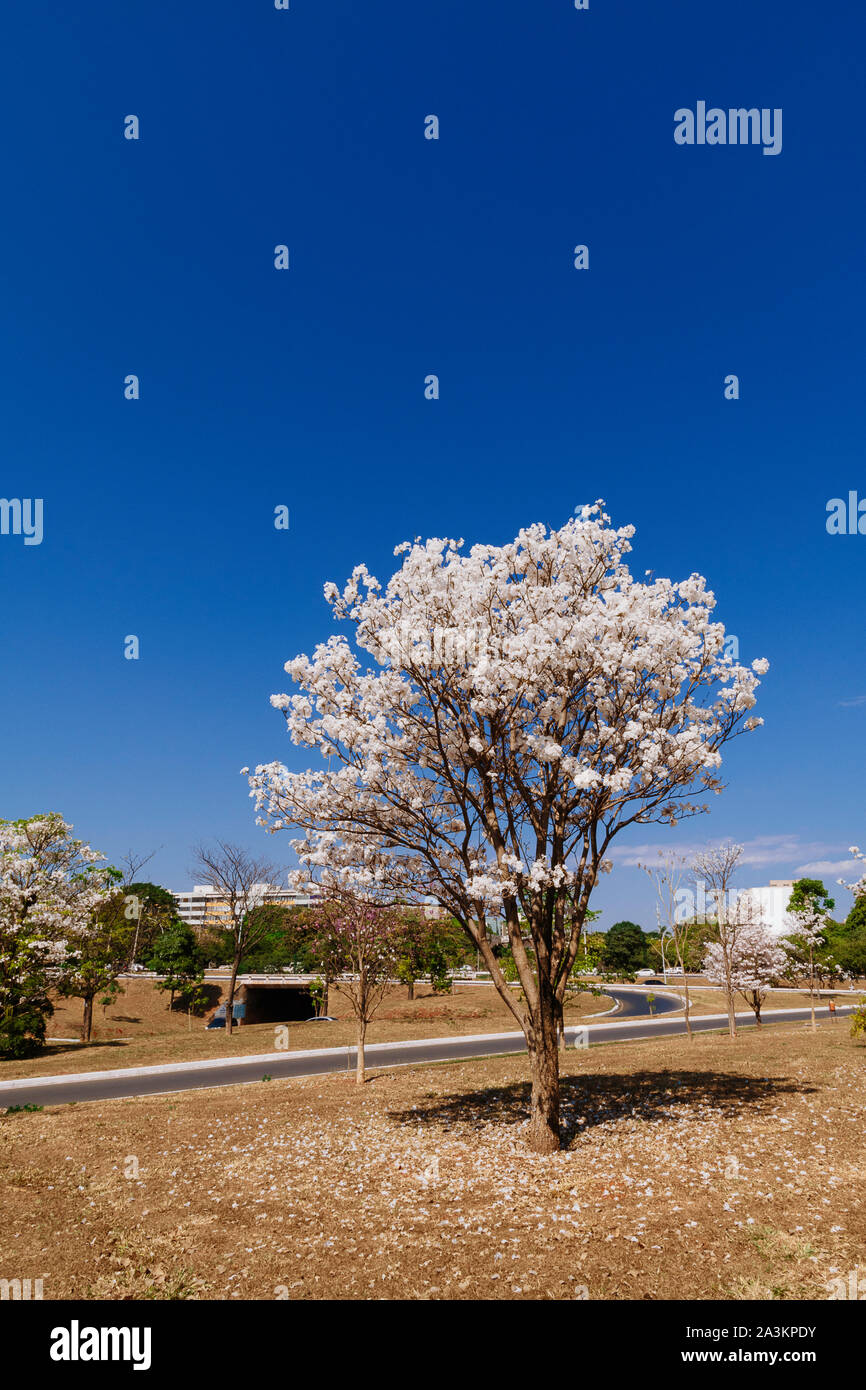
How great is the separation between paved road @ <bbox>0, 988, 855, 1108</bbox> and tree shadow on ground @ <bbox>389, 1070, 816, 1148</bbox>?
10753mm

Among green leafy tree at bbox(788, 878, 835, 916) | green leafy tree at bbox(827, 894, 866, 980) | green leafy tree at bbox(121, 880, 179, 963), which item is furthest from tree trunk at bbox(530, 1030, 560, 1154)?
green leafy tree at bbox(788, 878, 835, 916)

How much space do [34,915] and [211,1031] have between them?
17126mm

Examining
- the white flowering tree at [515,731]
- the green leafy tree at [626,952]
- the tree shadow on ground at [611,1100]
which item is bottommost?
the green leafy tree at [626,952]

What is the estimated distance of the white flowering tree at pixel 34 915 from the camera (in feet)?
96.2

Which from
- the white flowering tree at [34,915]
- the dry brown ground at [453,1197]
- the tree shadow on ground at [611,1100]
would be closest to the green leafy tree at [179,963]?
the white flowering tree at [34,915]

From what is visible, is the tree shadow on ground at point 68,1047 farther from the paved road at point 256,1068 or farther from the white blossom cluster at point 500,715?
the white blossom cluster at point 500,715

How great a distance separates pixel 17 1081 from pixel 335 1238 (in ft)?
76.6

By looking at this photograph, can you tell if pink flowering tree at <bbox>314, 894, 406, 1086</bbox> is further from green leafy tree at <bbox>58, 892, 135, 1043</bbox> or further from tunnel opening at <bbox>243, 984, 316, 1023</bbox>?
tunnel opening at <bbox>243, 984, 316, 1023</bbox>

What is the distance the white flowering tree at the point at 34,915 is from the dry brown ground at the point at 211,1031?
1.75 m

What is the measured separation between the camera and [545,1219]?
9.28m

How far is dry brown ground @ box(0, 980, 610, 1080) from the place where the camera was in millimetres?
31922

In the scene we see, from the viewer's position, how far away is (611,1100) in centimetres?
1605

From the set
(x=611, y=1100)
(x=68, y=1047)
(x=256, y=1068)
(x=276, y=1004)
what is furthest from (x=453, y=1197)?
(x=276, y=1004)
